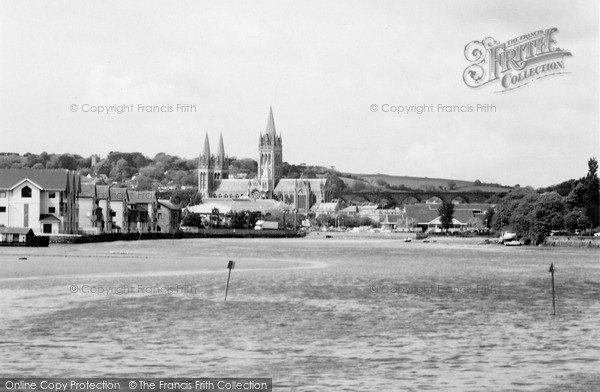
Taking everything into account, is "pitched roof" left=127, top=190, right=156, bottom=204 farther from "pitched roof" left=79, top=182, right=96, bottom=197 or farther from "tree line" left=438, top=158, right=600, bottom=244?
"tree line" left=438, top=158, right=600, bottom=244

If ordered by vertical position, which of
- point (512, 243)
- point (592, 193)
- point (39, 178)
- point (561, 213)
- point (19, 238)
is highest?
point (39, 178)

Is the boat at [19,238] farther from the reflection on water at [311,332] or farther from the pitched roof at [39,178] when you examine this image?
the reflection on water at [311,332]

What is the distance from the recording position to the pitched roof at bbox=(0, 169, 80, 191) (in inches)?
4066

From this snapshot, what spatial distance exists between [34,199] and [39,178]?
7.70 feet

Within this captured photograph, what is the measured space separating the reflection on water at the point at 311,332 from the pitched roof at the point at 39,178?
188 ft

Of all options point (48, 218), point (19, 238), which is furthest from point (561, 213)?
point (19, 238)

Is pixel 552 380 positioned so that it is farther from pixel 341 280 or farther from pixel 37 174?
pixel 37 174

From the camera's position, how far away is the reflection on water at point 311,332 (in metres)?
21.9

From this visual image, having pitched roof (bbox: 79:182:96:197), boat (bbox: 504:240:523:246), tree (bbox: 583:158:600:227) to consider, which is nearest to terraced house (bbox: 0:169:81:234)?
pitched roof (bbox: 79:182:96:197)

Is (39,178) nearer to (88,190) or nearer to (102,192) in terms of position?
(88,190)

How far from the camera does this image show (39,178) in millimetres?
104375

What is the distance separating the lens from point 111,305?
33625mm

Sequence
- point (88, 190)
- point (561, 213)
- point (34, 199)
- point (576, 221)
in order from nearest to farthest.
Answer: point (34, 199) < point (88, 190) < point (561, 213) < point (576, 221)

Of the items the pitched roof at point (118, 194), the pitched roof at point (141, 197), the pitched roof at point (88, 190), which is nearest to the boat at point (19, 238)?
the pitched roof at point (88, 190)
